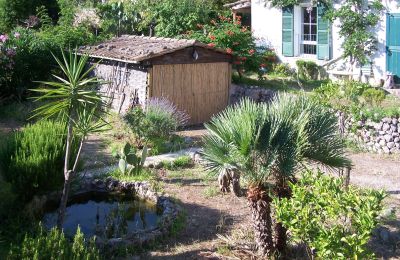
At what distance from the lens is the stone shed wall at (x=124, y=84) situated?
1625cm

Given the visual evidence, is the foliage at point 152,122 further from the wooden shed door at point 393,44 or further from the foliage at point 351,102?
the wooden shed door at point 393,44

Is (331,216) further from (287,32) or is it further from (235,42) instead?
(287,32)

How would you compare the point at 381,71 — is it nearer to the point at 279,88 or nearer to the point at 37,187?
the point at 279,88

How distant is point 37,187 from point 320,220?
481 cm

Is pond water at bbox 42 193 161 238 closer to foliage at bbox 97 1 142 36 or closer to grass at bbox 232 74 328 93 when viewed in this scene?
grass at bbox 232 74 328 93

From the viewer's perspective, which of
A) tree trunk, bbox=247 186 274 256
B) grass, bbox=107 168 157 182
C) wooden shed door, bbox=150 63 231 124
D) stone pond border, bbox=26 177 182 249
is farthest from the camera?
wooden shed door, bbox=150 63 231 124

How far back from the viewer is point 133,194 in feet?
35.4

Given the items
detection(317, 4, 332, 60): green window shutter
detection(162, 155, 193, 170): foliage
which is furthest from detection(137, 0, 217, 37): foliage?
detection(162, 155, 193, 170): foliage

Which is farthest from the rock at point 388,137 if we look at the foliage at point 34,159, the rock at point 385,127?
the foliage at point 34,159

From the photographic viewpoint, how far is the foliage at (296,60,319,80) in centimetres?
2073

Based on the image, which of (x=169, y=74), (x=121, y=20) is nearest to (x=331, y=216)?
(x=169, y=74)

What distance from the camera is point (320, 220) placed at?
6.38 metres

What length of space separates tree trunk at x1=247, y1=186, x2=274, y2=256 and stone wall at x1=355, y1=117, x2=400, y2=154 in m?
7.11

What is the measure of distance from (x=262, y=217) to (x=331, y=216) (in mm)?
1411
